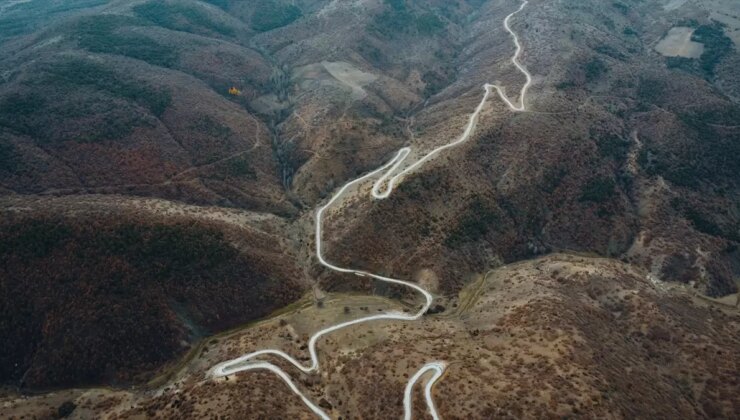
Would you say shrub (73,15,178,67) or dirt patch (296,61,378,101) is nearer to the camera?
dirt patch (296,61,378,101)

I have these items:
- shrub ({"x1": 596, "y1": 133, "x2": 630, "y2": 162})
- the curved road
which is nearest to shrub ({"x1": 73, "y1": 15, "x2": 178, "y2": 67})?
the curved road

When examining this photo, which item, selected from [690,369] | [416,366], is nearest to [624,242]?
[690,369]

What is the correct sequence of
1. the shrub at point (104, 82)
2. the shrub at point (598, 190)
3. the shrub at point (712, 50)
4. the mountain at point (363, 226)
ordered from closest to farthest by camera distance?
the mountain at point (363, 226) → the shrub at point (598, 190) → the shrub at point (104, 82) → the shrub at point (712, 50)

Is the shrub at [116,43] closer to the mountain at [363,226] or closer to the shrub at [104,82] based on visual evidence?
the mountain at [363,226]

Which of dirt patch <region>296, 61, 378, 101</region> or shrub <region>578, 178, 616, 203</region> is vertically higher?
dirt patch <region>296, 61, 378, 101</region>

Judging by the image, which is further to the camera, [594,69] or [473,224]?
[594,69]

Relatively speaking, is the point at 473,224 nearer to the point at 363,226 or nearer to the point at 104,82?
the point at 363,226

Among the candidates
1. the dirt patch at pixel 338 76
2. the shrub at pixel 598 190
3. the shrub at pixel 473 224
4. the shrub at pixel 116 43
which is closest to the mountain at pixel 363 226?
the shrub at pixel 473 224

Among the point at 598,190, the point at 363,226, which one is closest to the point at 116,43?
the point at 363,226

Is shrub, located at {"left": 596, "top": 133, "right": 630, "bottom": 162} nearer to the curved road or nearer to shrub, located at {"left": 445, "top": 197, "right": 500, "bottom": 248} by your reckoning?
the curved road
